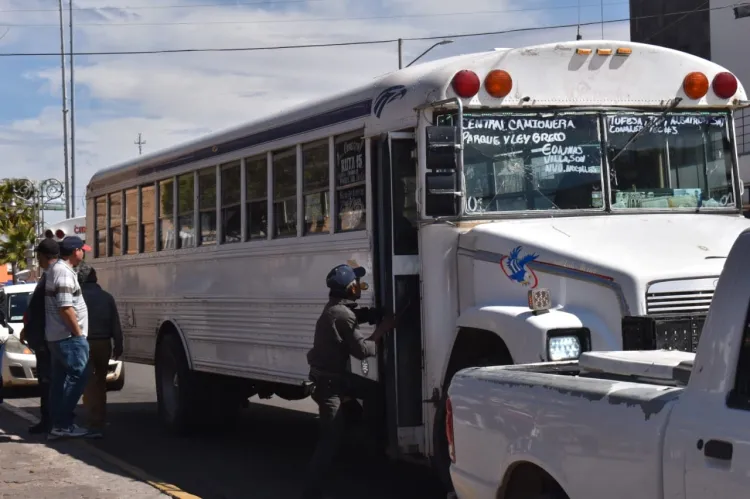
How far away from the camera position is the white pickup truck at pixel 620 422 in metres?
3.71

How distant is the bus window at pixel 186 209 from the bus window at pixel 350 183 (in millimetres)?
3070

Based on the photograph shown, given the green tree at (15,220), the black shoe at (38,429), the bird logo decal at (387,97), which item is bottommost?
the black shoe at (38,429)

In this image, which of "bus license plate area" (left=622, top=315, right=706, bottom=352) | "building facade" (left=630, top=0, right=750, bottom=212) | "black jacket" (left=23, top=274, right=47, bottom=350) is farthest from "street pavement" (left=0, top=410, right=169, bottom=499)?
"building facade" (left=630, top=0, right=750, bottom=212)

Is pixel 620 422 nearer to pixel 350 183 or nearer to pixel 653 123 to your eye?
pixel 653 123

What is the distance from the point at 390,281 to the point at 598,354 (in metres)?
3.30

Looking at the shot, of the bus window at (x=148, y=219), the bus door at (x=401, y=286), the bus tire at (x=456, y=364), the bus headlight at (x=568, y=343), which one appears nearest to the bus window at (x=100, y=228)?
the bus window at (x=148, y=219)

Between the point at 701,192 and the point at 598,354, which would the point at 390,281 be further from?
the point at 598,354

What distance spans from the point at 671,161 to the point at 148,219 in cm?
640

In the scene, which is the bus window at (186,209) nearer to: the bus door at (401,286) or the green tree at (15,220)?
the bus door at (401,286)

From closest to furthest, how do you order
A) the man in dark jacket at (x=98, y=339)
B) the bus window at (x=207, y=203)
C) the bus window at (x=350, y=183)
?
the bus window at (x=350, y=183) → the bus window at (x=207, y=203) → the man in dark jacket at (x=98, y=339)

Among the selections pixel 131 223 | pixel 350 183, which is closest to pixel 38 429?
pixel 131 223

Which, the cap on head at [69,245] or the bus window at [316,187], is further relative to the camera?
the cap on head at [69,245]

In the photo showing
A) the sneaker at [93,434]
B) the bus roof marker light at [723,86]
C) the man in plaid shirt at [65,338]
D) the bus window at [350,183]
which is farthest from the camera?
the sneaker at [93,434]

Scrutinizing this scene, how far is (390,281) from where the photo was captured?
8000 mm
